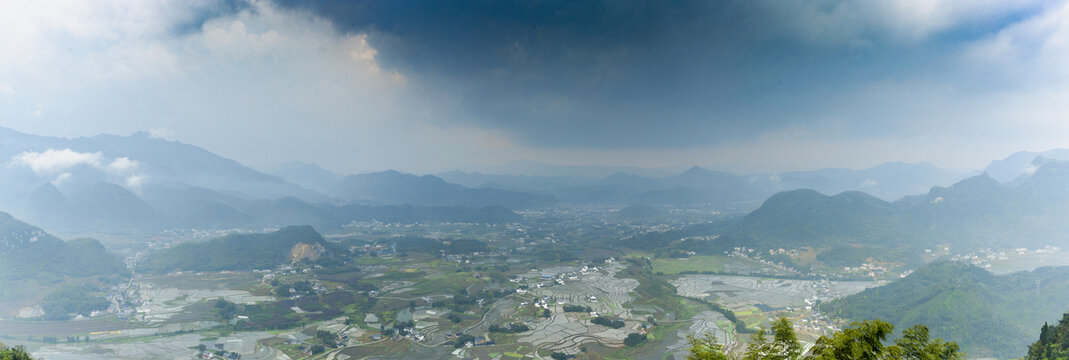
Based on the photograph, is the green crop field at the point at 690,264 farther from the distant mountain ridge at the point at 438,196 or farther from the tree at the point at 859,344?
the distant mountain ridge at the point at 438,196

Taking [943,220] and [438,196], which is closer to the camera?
[943,220]

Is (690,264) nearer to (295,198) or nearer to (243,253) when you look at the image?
(243,253)

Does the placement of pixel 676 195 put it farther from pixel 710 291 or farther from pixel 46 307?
pixel 46 307

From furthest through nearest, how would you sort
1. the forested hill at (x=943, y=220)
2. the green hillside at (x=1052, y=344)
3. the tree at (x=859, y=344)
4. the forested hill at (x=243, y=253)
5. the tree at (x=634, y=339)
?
the forested hill at (x=943, y=220) < the forested hill at (x=243, y=253) < the tree at (x=634, y=339) < the green hillside at (x=1052, y=344) < the tree at (x=859, y=344)

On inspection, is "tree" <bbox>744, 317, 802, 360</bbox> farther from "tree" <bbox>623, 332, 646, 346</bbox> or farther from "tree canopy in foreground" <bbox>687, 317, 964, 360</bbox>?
"tree" <bbox>623, 332, 646, 346</bbox>

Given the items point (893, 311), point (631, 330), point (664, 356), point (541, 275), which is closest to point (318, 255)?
point (541, 275)

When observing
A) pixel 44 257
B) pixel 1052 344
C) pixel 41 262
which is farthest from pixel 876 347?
pixel 44 257

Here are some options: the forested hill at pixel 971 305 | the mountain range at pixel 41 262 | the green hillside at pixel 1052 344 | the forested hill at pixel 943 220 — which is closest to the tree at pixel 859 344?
the green hillside at pixel 1052 344
